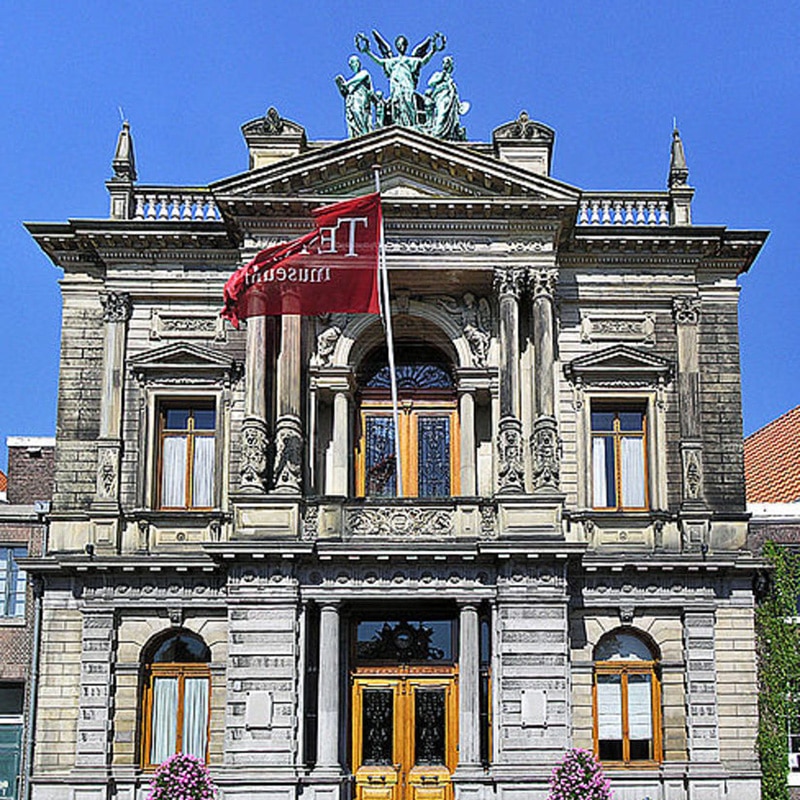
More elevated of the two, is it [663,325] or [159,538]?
[663,325]

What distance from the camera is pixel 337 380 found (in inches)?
1184

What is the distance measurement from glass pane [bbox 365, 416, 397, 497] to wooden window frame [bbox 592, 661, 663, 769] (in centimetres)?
552

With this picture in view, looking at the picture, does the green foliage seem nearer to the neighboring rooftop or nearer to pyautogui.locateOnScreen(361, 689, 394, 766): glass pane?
the neighboring rooftop

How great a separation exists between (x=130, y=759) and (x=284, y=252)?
10226 millimetres

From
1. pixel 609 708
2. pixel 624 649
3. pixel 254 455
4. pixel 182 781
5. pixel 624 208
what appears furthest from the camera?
pixel 624 208

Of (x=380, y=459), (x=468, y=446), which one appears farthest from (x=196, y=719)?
(x=468, y=446)

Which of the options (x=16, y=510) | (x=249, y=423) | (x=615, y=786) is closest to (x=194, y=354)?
(x=249, y=423)

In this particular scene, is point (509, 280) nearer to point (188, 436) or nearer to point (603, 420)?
point (603, 420)

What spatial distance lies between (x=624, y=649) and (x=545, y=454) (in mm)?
4280

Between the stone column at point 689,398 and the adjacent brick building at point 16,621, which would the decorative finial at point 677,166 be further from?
the adjacent brick building at point 16,621

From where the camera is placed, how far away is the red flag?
1128 inches

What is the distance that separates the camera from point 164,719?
29.2 m

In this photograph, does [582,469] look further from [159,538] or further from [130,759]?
[130,759]

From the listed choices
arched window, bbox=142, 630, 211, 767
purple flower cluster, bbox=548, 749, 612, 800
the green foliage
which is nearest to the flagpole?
arched window, bbox=142, 630, 211, 767
